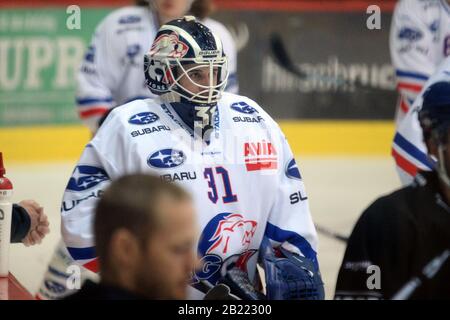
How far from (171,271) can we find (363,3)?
6985 mm

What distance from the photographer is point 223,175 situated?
348 centimetres

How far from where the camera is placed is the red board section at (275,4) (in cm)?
887

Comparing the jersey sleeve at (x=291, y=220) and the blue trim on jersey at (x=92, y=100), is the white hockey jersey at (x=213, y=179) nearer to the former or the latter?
the jersey sleeve at (x=291, y=220)

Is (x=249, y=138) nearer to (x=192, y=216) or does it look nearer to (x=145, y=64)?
(x=145, y=64)

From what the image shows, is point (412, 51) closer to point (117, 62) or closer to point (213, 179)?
point (117, 62)

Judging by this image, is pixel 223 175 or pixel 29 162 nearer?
pixel 223 175

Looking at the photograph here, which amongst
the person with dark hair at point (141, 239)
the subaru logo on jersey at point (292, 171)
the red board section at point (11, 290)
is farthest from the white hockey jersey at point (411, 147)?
the person with dark hair at point (141, 239)

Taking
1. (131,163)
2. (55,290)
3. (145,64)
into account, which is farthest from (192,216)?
(55,290)

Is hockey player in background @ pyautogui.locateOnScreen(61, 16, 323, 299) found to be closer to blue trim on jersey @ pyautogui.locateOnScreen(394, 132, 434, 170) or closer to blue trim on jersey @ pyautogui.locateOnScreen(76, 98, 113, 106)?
blue trim on jersey @ pyautogui.locateOnScreen(394, 132, 434, 170)

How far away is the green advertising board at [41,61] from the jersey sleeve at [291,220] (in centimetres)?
531

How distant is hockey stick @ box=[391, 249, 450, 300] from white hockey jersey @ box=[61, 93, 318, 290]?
68 centimetres

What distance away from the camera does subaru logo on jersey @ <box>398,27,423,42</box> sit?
567 cm

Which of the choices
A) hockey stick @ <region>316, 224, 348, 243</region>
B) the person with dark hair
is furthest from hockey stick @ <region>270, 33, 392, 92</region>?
the person with dark hair
